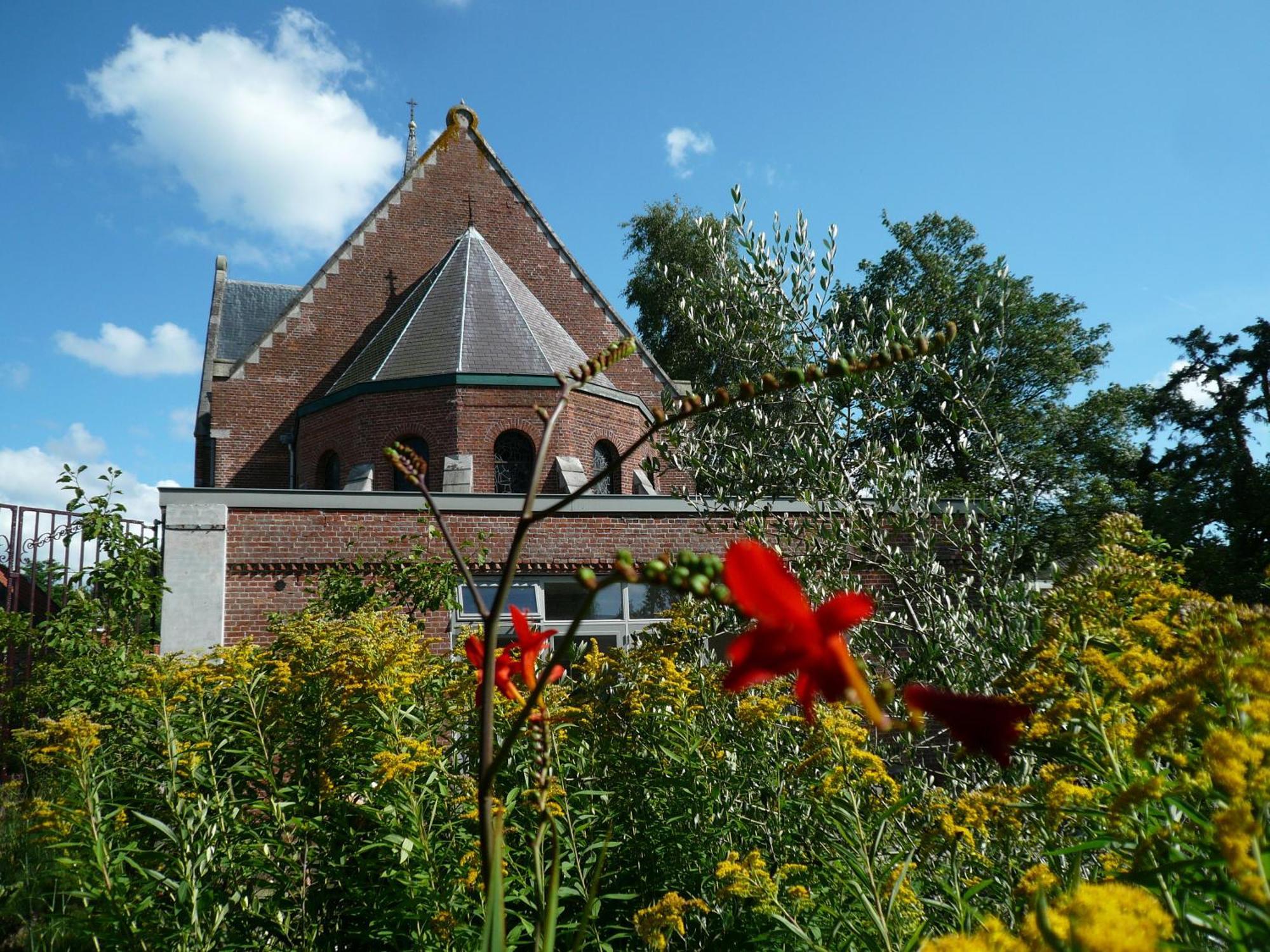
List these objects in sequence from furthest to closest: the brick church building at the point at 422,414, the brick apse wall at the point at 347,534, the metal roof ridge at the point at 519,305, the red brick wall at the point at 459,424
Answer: the metal roof ridge at the point at 519,305 → the red brick wall at the point at 459,424 → the brick church building at the point at 422,414 → the brick apse wall at the point at 347,534

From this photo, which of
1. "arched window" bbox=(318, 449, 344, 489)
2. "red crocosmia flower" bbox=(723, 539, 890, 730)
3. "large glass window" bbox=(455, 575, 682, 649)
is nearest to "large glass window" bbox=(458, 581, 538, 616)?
"large glass window" bbox=(455, 575, 682, 649)

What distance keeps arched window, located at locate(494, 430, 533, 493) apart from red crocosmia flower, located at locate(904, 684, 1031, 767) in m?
14.6

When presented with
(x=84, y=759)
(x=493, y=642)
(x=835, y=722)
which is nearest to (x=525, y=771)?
(x=835, y=722)

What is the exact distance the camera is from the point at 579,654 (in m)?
5.42

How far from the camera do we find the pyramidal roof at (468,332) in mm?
15312

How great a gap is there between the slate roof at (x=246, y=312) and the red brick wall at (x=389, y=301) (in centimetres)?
446

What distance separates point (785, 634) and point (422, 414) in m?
15.0

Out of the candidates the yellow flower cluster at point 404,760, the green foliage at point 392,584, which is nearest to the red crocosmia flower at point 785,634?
the yellow flower cluster at point 404,760

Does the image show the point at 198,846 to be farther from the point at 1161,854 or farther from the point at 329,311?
the point at 329,311

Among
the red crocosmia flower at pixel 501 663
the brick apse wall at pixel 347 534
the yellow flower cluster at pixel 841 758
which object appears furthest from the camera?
the brick apse wall at pixel 347 534

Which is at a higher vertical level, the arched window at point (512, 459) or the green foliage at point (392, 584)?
the arched window at point (512, 459)

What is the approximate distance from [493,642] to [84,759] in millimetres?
2661

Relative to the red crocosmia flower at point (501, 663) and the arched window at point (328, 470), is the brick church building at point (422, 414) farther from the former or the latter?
the red crocosmia flower at point (501, 663)

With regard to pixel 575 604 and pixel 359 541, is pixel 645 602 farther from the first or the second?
pixel 359 541
